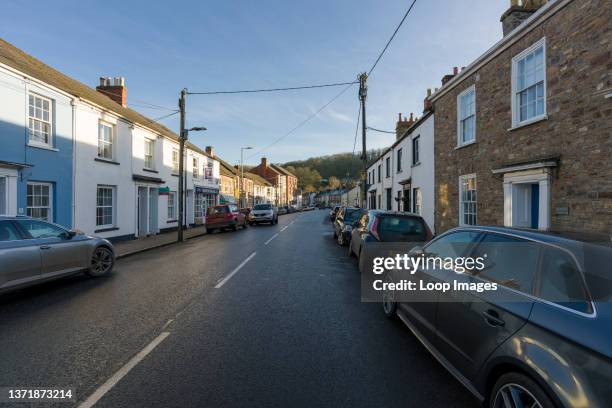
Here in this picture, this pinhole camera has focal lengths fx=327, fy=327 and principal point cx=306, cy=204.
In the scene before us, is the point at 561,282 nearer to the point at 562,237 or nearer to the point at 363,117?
the point at 562,237

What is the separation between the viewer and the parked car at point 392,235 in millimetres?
6953

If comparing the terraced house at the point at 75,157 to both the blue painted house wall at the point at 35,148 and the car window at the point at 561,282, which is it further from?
the car window at the point at 561,282

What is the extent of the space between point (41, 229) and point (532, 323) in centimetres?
814

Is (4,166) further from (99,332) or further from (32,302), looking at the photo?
(99,332)

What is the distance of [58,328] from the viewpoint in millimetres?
4484

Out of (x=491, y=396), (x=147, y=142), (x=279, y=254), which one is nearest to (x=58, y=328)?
(x=491, y=396)

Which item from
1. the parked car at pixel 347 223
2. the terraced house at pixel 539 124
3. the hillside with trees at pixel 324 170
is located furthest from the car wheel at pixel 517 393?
the hillside with trees at pixel 324 170

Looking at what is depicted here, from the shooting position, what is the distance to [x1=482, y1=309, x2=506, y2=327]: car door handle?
7.72ft

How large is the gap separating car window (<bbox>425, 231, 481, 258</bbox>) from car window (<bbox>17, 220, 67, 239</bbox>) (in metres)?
7.17

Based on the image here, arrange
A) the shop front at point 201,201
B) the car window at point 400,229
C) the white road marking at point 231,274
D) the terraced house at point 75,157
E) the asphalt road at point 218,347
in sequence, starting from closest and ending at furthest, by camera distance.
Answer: the asphalt road at point 218,347, the white road marking at point 231,274, the car window at point 400,229, the terraced house at point 75,157, the shop front at point 201,201

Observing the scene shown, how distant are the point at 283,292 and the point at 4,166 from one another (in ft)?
31.7

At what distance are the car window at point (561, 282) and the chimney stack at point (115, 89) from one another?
22.9 metres

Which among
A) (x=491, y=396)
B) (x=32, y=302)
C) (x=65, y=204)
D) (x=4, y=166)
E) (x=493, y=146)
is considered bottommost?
(x=32, y=302)

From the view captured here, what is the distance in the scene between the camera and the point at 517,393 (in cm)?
214
